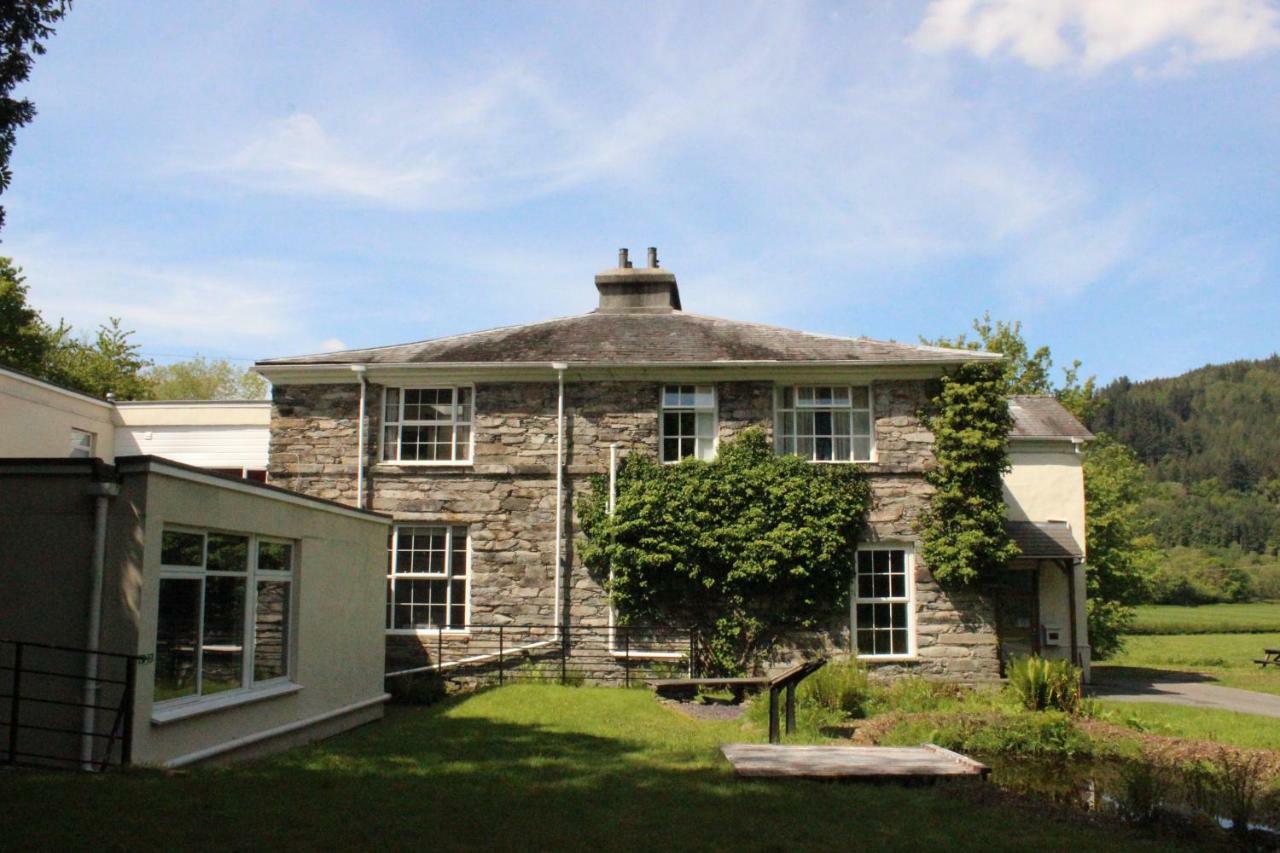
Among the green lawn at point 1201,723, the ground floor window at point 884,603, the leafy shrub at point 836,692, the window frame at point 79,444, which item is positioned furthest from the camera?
the window frame at point 79,444

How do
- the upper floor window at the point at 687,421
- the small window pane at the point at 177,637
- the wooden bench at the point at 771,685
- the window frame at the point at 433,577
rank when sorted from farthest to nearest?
1. the upper floor window at the point at 687,421
2. the window frame at the point at 433,577
3. the wooden bench at the point at 771,685
4. the small window pane at the point at 177,637

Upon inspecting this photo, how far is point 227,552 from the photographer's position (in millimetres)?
11578

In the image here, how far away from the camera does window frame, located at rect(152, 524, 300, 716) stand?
10.4 m

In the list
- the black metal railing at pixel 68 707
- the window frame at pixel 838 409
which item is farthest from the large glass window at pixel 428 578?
the black metal railing at pixel 68 707

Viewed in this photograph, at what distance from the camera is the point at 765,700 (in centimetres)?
1433

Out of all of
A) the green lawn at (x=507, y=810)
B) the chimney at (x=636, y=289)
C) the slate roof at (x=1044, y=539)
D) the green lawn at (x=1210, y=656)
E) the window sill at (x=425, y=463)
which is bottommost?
the green lawn at (x=1210, y=656)

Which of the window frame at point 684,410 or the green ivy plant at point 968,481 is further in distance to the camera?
the window frame at point 684,410

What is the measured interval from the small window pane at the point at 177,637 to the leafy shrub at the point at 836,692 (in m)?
7.90

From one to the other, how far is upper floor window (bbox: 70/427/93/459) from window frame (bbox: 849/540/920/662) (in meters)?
16.0

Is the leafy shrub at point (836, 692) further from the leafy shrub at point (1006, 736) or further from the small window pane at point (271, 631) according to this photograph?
the small window pane at point (271, 631)

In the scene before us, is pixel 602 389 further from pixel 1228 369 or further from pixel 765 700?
pixel 1228 369

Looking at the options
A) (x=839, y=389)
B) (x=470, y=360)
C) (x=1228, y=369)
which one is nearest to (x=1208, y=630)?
(x=839, y=389)

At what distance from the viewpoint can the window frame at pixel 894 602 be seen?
18.9 m

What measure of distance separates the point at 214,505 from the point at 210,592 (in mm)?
896
